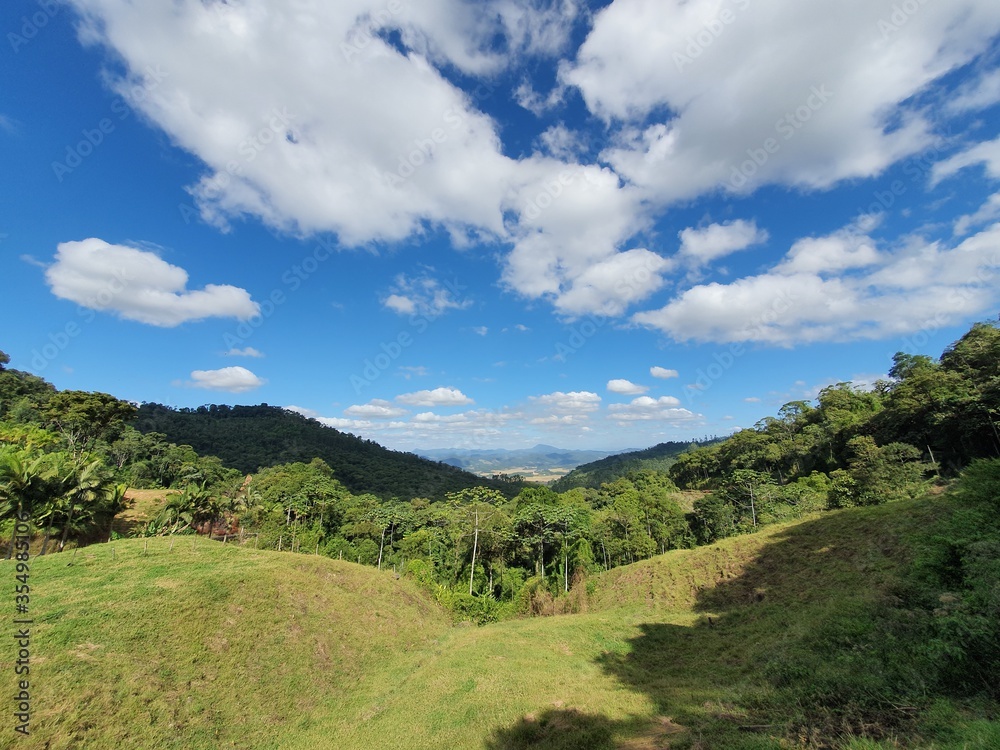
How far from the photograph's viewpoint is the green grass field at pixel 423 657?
481 inches

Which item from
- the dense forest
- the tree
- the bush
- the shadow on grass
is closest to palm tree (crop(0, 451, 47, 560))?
the dense forest

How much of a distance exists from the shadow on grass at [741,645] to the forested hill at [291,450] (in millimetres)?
92797

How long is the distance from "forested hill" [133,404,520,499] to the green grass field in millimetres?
→ 84867

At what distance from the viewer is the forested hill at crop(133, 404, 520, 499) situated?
389ft

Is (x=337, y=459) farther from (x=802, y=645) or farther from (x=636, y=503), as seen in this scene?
(x=802, y=645)

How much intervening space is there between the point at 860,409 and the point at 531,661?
86.1 metres

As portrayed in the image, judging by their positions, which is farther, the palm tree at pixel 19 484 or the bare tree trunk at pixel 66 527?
the bare tree trunk at pixel 66 527

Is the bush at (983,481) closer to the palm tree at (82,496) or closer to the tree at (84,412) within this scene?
the palm tree at (82,496)

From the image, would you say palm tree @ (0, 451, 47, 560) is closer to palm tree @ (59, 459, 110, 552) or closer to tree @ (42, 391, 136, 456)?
palm tree @ (59, 459, 110, 552)

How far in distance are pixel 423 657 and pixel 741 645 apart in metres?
17.3

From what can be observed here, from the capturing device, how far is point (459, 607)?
38562 millimetres

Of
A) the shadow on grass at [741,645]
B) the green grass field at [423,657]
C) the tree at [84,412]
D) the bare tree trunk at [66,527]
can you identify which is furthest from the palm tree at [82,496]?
the shadow on grass at [741,645]

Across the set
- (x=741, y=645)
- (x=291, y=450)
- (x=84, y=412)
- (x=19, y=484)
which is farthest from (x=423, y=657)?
(x=291, y=450)

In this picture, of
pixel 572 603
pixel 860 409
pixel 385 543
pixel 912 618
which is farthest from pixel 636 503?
pixel 860 409
